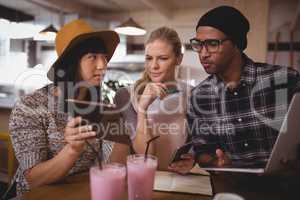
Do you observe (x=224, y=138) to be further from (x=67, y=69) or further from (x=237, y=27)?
(x=67, y=69)

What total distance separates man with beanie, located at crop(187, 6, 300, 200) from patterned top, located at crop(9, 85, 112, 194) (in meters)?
0.65

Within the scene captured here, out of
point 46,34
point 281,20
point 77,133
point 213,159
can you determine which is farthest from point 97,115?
point 281,20

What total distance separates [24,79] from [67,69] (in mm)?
711

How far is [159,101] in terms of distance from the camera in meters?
1.64

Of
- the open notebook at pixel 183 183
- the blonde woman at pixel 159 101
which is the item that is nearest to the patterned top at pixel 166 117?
the blonde woman at pixel 159 101

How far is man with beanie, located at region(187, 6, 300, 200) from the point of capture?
154cm

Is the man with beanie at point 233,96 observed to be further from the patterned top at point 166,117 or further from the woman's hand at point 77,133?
the woman's hand at point 77,133

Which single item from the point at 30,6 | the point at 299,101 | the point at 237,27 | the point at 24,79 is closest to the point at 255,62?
the point at 237,27

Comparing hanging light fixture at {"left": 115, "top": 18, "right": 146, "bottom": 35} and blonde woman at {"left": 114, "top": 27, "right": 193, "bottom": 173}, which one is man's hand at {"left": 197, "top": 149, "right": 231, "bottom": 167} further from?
hanging light fixture at {"left": 115, "top": 18, "right": 146, "bottom": 35}

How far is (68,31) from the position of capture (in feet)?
4.66

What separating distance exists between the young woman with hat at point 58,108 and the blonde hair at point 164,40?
262mm

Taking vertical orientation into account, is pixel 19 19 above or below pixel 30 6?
below

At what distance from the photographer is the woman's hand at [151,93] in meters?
1.52

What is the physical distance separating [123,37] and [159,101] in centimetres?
76
